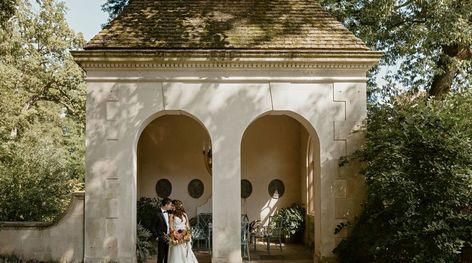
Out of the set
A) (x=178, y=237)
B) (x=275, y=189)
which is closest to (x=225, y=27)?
(x=178, y=237)

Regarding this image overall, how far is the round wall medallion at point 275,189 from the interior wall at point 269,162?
0.32ft

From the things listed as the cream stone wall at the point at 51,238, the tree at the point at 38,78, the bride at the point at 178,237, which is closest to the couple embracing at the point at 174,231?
the bride at the point at 178,237

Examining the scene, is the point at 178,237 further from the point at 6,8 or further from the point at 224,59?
the point at 6,8

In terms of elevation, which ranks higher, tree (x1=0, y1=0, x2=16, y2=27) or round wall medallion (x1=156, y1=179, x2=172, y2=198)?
tree (x1=0, y1=0, x2=16, y2=27)

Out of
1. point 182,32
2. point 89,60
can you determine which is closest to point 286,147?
point 182,32

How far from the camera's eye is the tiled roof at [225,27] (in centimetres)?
1200

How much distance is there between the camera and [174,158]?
16.0m

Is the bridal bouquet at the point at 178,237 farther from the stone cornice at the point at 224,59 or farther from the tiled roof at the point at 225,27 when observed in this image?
the tiled roof at the point at 225,27

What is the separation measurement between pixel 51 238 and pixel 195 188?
203 inches

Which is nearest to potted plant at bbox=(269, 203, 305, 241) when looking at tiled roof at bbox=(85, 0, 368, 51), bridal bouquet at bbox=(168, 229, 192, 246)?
bridal bouquet at bbox=(168, 229, 192, 246)

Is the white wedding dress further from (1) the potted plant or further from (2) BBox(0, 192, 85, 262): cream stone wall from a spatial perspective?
(1) the potted plant

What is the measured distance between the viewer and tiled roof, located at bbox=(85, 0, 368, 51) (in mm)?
12000

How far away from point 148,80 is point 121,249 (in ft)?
12.7

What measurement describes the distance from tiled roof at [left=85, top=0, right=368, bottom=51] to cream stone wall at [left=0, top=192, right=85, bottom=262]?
388cm
